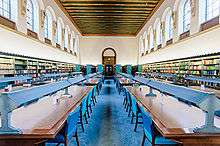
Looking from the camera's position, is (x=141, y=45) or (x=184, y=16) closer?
(x=184, y=16)

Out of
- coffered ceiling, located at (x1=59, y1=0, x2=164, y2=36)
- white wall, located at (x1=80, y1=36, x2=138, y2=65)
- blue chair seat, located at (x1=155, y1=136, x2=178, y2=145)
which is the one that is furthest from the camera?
white wall, located at (x1=80, y1=36, x2=138, y2=65)

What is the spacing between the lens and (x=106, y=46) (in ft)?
88.7

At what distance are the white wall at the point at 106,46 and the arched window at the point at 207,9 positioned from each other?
1758 centimetres

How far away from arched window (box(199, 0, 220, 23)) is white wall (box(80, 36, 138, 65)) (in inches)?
692

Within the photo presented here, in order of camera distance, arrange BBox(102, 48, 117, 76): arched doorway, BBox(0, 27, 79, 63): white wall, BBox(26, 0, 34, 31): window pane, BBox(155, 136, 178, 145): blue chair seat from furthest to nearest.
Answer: BBox(102, 48, 117, 76): arched doorway < BBox(26, 0, 34, 31): window pane < BBox(0, 27, 79, 63): white wall < BBox(155, 136, 178, 145): blue chair seat

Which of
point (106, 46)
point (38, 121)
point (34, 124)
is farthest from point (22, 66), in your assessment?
point (106, 46)

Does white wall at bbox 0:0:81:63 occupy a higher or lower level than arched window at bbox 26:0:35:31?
lower

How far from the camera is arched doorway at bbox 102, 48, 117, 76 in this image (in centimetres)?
2748

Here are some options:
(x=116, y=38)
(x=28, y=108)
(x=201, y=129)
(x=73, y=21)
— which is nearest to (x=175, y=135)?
(x=201, y=129)

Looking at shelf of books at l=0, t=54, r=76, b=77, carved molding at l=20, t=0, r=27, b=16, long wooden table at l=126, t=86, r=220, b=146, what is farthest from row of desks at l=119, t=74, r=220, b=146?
carved molding at l=20, t=0, r=27, b=16

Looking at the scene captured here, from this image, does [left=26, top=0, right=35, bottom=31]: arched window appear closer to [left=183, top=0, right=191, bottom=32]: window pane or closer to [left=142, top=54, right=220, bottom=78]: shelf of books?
[left=142, top=54, right=220, bottom=78]: shelf of books

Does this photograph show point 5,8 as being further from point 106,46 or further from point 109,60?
point 109,60

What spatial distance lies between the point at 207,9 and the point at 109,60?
60.9 feet

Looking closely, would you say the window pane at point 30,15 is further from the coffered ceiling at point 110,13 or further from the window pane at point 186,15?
the window pane at point 186,15
